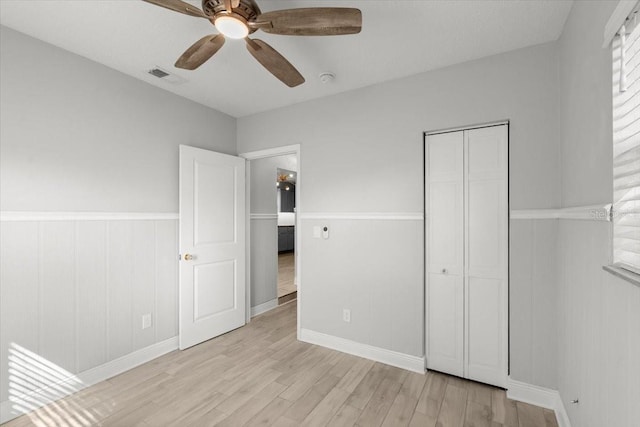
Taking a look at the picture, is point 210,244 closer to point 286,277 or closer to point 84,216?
point 84,216

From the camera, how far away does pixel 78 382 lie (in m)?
2.21

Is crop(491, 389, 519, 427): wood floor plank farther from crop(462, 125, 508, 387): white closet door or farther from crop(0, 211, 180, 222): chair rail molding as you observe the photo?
crop(0, 211, 180, 222): chair rail molding

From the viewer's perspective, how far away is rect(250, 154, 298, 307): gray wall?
12.8ft

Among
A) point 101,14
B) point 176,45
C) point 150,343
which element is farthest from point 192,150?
point 150,343

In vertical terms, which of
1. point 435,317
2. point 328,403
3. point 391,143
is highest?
point 391,143

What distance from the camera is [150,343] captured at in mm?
2711

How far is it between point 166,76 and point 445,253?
2.83 m

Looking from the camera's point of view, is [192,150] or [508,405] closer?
[508,405]

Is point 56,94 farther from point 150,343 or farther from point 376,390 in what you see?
point 376,390

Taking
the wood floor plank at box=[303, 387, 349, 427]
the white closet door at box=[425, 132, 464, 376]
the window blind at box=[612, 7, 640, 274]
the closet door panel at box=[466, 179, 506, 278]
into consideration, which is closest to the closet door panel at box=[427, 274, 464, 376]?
the white closet door at box=[425, 132, 464, 376]

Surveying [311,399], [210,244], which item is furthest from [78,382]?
[311,399]

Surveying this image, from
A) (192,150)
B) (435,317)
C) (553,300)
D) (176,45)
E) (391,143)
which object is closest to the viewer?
(553,300)

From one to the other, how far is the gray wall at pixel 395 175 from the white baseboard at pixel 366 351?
2.1 inches

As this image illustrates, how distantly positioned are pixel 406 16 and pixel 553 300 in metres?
2.10
